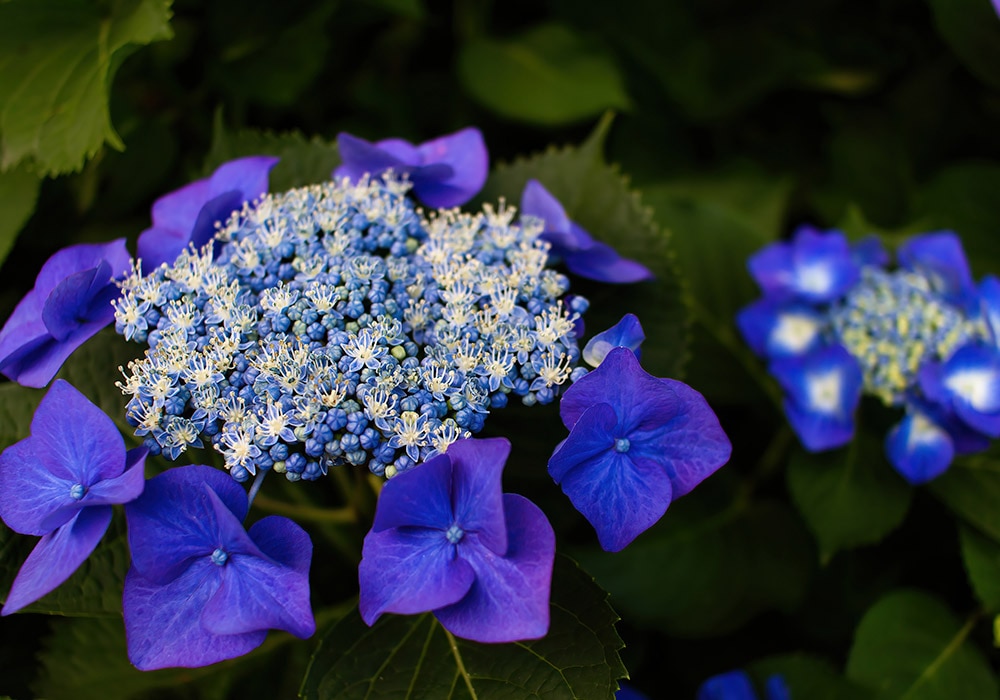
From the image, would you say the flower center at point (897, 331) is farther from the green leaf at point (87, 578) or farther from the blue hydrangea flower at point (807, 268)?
the green leaf at point (87, 578)

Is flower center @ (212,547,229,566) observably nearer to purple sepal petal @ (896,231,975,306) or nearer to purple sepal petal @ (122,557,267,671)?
purple sepal petal @ (122,557,267,671)

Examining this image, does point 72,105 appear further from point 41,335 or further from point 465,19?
point 465,19

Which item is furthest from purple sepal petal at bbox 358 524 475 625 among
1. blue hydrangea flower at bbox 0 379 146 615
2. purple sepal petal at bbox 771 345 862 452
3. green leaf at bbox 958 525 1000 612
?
green leaf at bbox 958 525 1000 612

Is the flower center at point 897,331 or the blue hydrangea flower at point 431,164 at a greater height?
the blue hydrangea flower at point 431,164

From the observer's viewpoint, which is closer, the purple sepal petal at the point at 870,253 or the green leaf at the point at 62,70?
the green leaf at the point at 62,70

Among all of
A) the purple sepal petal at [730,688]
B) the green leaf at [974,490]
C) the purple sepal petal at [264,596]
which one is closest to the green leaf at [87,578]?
the purple sepal petal at [264,596]

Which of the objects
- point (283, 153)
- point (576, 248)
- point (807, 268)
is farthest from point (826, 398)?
point (283, 153)
